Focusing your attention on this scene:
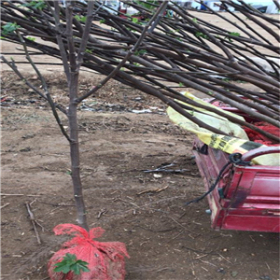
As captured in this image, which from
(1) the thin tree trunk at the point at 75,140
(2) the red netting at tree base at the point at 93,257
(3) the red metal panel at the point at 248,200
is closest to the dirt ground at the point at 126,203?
(1) the thin tree trunk at the point at 75,140

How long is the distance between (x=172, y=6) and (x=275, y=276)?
2.42m

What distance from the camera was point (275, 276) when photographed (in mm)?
2822

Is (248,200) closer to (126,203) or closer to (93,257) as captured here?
(93,257)

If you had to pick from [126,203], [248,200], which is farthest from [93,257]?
[126,203]

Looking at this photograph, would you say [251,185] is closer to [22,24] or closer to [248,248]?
[248,248]

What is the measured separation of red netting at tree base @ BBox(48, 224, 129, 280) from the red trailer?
78cm

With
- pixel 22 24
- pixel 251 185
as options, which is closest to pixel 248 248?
pixel 251 185

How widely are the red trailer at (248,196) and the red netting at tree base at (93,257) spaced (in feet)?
2.57

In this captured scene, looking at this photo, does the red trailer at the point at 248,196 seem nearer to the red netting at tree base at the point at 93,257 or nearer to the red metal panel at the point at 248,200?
the red metal panel at the point at 248,200

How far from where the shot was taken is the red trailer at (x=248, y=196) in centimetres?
241

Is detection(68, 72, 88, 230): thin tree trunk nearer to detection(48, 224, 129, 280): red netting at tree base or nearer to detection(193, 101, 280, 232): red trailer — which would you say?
detection(48, 224, 129, 280): red netting at tree base

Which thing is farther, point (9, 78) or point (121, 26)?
point (9, 78)

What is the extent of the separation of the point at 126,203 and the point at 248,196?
1.45 metres

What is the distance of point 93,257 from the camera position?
2299mm
